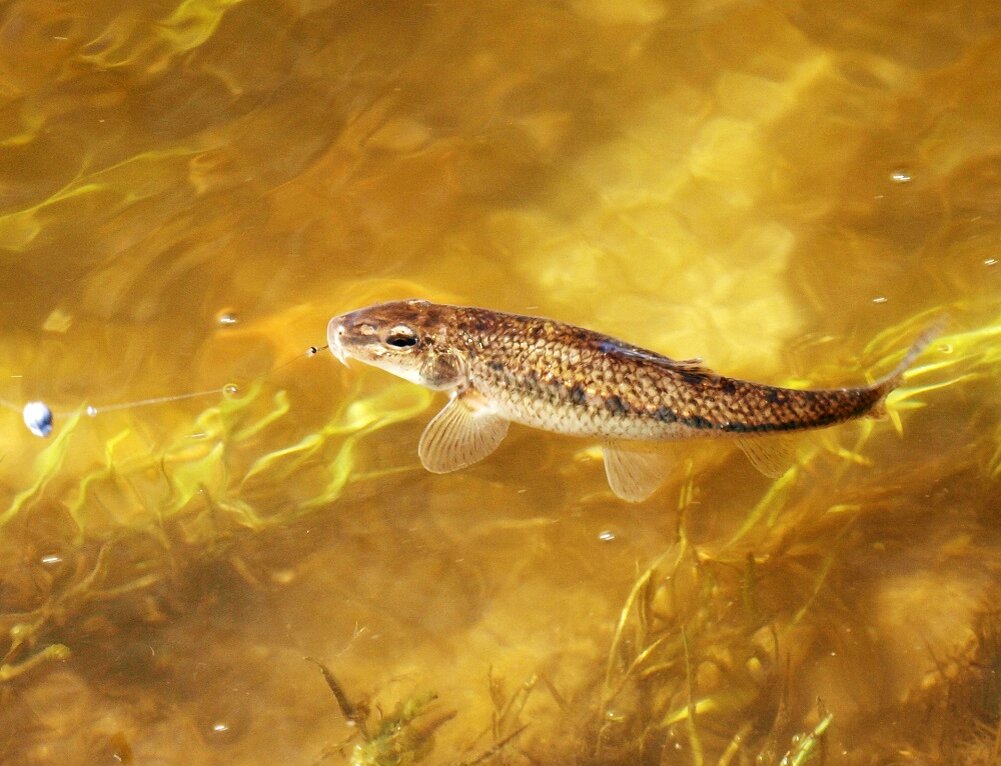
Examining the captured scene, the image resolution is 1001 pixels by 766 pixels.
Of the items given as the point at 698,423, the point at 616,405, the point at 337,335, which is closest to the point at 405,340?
the point at 337,335

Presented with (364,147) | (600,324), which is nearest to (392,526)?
(600,324)

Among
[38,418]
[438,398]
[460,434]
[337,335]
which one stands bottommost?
[438,398]

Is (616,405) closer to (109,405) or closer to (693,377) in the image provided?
(693,377)

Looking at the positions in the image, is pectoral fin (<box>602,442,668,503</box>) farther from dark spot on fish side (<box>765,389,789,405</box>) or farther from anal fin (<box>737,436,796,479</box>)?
dark spot on fish side (<box>765,389,789,405</box>)

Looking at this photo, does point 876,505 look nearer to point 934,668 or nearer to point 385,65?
point 934,668

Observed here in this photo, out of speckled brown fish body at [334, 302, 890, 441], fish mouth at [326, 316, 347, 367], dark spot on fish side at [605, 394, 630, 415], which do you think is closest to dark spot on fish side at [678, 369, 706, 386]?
speckled brown fish body at [334, 302, 890, 441]

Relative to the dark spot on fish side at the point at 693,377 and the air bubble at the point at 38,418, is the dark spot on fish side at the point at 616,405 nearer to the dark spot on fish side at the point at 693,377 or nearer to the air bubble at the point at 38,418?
the dark spot on fish side at the point at 693,377
